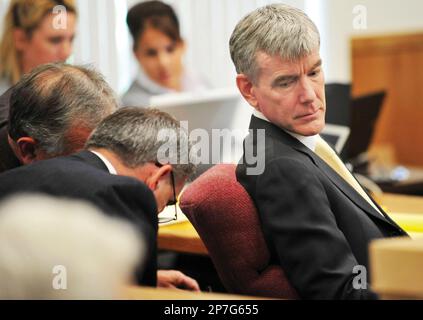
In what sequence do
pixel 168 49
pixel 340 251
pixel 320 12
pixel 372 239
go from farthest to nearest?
pixel 320 12 → pixel 168 49 → pixel 372 239 → pixel 340 251

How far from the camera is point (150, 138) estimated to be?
2.23 metres

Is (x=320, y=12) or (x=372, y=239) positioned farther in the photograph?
(x=320, y=12)

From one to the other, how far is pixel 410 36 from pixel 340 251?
5.22 metres

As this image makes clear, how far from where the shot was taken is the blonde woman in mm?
3814

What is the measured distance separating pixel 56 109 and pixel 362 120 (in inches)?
107

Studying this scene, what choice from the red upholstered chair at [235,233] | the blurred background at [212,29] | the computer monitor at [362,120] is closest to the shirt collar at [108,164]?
the red upholstered chair at [235,233]

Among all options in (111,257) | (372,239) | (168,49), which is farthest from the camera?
(168,49)


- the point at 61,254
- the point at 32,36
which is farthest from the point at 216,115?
the point at 61,254

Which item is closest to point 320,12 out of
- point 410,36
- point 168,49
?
point 410,36

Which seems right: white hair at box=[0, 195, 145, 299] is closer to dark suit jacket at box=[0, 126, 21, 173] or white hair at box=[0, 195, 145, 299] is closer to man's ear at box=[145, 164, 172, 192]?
man's ear at box=[145, 164, 172, 192]

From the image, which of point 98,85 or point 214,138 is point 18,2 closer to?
point 214,138

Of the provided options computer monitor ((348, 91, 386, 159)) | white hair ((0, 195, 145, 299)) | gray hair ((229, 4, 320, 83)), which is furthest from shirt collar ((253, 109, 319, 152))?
computer monitor ((348, 91, 386, 159))

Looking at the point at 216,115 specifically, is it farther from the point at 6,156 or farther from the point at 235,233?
the point at 235,233

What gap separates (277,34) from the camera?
2281mm
